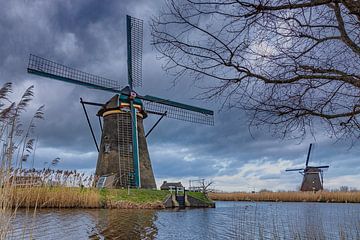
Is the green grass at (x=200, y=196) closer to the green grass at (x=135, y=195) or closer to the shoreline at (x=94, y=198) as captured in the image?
the shoreline at (x=94, y=198)

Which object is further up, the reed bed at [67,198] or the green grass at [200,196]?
the green grass at [200,196]

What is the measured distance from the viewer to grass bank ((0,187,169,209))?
41.4 feet

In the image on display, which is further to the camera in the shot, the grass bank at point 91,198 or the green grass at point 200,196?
the green grass at point 200,196

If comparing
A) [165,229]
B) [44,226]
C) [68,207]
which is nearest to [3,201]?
[44,226]

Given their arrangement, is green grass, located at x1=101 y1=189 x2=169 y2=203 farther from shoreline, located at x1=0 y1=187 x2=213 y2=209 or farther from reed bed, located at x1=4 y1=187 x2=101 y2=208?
reed bed, located at x1=4 y1=187 x2=101 y2=208

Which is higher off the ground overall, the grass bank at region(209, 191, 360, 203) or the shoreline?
the grass bank at region(209, 191, 360, 203)

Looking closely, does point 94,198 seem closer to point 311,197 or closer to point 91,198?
point 91,198

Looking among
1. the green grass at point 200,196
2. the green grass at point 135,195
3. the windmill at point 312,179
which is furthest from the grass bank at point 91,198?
the windmill at point 312,179

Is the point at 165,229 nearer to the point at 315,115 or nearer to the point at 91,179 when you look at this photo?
the point at 315,115

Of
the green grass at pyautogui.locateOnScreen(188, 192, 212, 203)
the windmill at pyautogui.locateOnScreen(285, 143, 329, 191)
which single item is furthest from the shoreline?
the windmill at pyautogui.locateOnScreen(285, 143, 329, 191)

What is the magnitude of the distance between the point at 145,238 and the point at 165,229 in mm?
1863

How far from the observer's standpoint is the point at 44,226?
7660mm

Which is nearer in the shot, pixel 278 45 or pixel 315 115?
pixel 278 45

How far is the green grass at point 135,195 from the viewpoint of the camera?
53.2 ft
